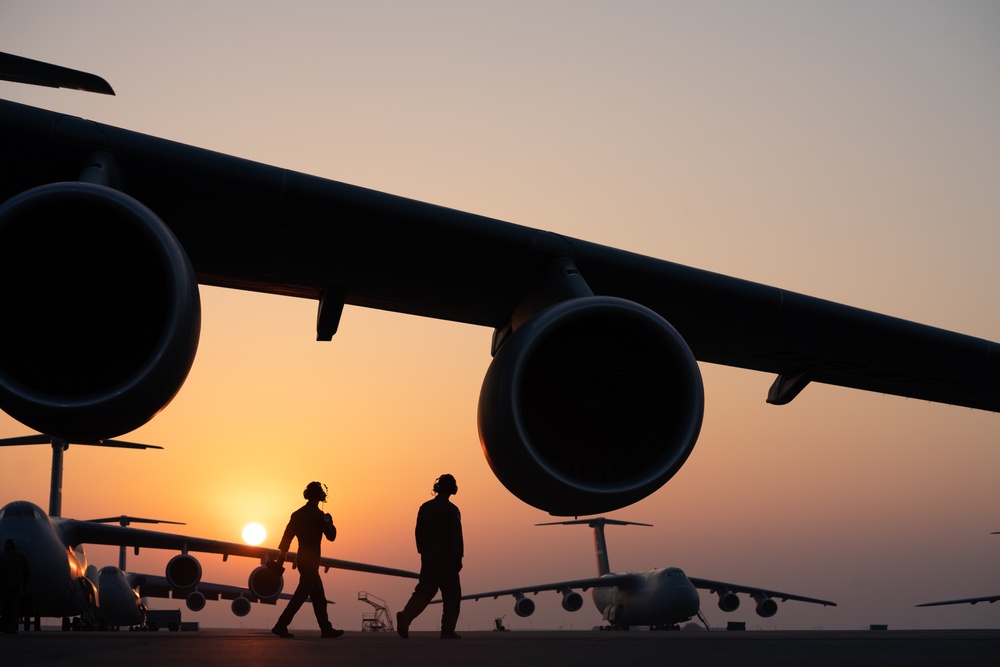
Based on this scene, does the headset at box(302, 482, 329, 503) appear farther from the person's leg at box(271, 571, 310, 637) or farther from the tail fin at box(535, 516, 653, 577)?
the tail fin at box(535, 516, 653, 577)

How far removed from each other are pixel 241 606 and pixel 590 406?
4423 centimetres

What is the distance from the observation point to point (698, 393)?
633 cm

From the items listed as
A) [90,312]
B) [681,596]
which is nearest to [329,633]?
[90,312]

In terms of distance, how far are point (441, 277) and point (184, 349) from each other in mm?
2345

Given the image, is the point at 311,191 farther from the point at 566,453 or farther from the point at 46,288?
the point at 566,453

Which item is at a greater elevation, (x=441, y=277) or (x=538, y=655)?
(x=441, y=277)

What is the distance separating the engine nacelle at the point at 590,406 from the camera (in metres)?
6.06

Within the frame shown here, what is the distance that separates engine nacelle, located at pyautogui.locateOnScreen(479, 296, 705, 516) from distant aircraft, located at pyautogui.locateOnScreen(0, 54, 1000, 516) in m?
0.01

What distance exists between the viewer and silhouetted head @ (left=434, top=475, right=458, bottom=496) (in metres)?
9.46

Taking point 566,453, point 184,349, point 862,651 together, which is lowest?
point 862,651

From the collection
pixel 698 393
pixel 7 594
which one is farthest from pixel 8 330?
pixel 7 594

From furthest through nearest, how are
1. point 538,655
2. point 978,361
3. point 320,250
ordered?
point 978,361 < point 320,250 < point 538,655

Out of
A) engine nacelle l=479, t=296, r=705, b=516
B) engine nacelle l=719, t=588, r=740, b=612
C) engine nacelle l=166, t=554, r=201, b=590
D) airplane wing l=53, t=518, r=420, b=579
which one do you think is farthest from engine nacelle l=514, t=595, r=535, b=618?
engine nacelle l=479, t=296, r=705, b=516

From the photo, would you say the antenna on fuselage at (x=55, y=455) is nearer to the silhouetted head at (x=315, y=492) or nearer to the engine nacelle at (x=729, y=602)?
the silhouetted head at (x=315, y=492)
